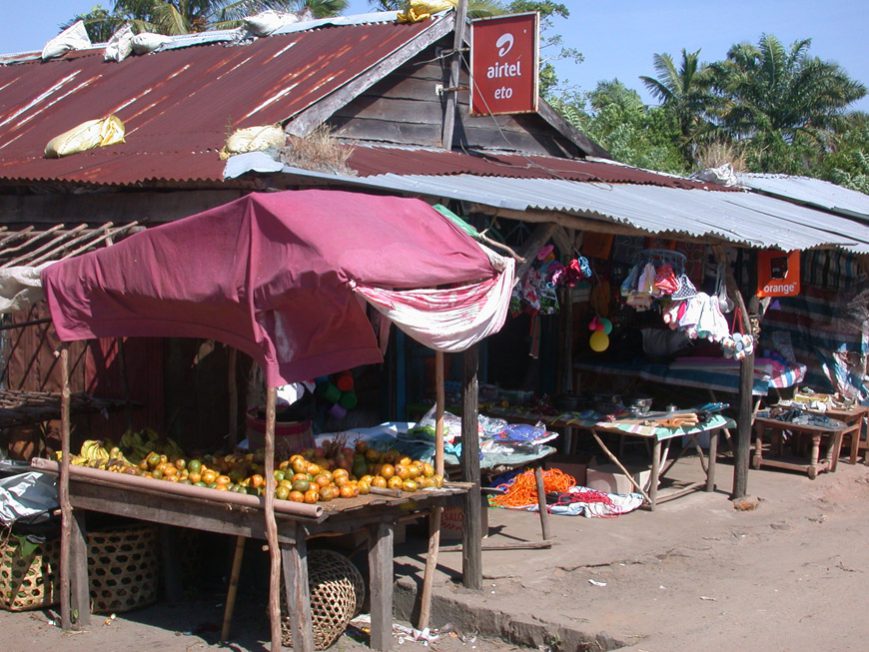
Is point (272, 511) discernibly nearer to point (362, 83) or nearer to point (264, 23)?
point (362, 83)

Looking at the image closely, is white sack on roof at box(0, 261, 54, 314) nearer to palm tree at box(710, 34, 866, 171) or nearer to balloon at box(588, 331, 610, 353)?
balloon at box(588, 331, 610, 353)

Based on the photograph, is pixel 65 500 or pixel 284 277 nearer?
pixel 284 277

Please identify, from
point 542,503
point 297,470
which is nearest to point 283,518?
point 297,470

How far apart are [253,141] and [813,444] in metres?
6.75

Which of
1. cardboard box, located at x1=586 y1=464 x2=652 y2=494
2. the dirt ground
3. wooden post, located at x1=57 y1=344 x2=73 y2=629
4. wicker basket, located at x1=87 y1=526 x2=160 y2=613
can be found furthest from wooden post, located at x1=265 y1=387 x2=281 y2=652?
cardboard box, located at x1=586 y1=464 x2=652 y2=494

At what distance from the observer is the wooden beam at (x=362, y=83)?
8.23 m

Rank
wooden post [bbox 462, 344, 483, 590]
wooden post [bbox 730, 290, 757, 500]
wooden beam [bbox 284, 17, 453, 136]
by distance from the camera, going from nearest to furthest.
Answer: wooden post [bbox 462, 344, 483, 590] → wooden beam [bbox 284, 17, 453, 136] → wooden post [bbox 730, 290, 757, 500]

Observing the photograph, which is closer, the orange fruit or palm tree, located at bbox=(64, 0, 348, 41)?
the orange fruit

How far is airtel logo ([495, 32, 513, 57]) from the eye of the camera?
921cm

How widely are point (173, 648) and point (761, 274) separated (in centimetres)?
620

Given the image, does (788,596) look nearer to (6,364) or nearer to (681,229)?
(681,229)

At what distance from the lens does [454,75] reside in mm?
9898

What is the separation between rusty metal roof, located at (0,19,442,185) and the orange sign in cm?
383

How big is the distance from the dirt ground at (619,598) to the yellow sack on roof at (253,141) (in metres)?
3.06
